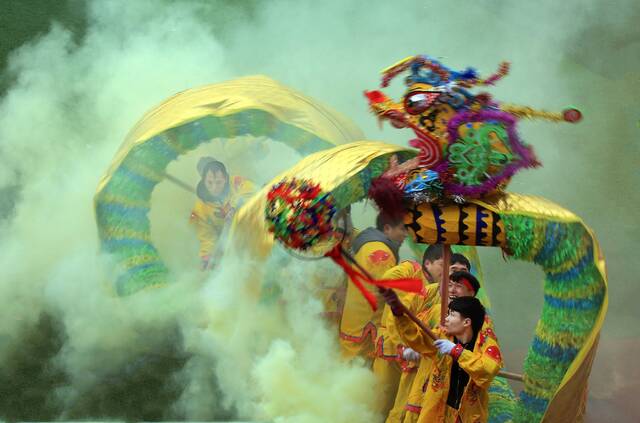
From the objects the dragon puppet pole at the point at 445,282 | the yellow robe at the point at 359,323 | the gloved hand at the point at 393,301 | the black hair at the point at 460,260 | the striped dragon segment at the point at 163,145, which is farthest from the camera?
the striped dragon segment at the point at 163,145

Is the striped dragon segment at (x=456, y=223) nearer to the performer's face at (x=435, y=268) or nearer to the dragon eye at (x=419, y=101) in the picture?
the dragon eye at (x=419, y=101)

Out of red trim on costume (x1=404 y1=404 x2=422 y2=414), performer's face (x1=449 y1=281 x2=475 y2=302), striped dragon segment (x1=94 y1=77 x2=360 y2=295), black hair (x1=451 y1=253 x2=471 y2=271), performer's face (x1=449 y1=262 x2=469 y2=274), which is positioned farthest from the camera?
striped dragon segment (x1=94 y1=77 x2=360 y2=295)

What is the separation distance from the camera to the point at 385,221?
498 centimetres

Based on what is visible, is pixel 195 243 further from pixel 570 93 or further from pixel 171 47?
pixel 570 93

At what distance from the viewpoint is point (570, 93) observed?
29.3 feet

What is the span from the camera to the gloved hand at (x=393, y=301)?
3738mm

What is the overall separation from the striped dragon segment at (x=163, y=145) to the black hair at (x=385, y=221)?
884mm

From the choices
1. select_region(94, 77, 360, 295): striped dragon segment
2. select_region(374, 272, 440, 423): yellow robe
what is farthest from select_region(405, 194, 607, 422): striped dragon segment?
select_region(94, 77, 360, 295): striped dragon segment

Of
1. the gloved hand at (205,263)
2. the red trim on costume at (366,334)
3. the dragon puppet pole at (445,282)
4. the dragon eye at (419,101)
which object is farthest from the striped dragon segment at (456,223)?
the gloved hand at (205,263)

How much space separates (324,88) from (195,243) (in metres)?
2.15

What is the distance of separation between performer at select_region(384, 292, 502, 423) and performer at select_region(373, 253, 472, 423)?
0.86ft

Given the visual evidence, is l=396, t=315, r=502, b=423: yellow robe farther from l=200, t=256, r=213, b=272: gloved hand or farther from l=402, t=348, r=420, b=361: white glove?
l=200, t=256, r=213, b=272: gloved hand

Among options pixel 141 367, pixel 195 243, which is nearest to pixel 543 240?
pixel 141 367

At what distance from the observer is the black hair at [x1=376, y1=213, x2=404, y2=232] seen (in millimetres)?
4118
